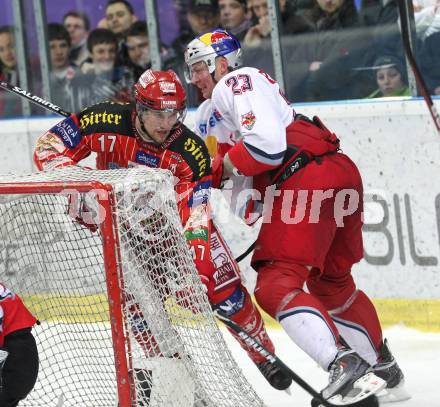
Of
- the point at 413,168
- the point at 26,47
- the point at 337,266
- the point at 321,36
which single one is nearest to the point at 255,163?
the point at 337,266

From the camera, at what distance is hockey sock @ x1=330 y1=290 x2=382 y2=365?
13.6 feet

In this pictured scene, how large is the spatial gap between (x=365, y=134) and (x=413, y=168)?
27 cm

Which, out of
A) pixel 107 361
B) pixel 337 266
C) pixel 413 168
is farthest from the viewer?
pixel 413 168

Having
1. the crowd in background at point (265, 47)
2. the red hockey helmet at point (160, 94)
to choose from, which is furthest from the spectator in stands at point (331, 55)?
the red hockey helmet at point (160, 94)

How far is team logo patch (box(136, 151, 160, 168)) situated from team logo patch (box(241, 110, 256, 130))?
32 centimetres

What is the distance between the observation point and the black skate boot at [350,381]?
3531 millimetres

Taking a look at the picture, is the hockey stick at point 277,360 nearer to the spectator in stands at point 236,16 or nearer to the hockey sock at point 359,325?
the hockey sock at point 359,325

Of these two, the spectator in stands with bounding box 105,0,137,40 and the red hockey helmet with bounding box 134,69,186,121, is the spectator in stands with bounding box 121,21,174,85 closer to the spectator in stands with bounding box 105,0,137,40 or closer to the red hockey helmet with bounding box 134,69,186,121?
the spectator in stands with bounding box 105,0,137,40

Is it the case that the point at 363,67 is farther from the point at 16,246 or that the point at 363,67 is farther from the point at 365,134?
the point at 16,246

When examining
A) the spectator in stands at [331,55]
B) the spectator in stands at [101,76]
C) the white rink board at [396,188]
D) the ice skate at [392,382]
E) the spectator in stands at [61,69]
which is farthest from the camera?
the spectator in stands at [61,69]

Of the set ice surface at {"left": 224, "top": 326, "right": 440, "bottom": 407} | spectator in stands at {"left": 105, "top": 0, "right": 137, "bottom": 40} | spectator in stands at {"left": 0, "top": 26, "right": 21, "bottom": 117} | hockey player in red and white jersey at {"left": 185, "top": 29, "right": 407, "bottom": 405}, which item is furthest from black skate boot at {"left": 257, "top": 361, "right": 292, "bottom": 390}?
spectator in stands at {"left": 0, "top": 26, "right": 21, "bottom": 117}

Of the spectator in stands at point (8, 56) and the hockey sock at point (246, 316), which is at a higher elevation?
the spectator in stands at point (8, 56)

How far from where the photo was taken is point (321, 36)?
5.34 meters

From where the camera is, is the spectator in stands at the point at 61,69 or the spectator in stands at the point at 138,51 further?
the spectator in stands at the point at 61,69
